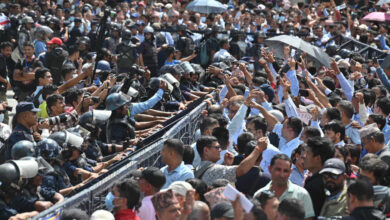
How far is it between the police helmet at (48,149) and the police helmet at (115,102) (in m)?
2.16

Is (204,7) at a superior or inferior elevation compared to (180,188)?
inferior

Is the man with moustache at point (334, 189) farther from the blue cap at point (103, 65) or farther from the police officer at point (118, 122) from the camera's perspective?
the blue cap at point (103, 65)

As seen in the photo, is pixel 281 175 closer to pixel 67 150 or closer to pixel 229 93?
pixel 67 150

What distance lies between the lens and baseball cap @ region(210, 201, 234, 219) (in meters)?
5.37

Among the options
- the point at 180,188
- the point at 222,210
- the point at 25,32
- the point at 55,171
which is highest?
the point at 222,210

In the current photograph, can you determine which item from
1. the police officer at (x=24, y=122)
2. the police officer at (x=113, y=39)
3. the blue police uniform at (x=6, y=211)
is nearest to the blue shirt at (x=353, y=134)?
the police officer at (x=24, y=122)

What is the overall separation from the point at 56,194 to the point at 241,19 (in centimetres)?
1507

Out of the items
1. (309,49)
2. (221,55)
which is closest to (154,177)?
(309,49)

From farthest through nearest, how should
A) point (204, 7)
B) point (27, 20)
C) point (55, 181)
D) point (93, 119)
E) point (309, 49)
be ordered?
1. point (204, 7)
2. point (27, 20)
3. point (309, 49)
4. point (93, 119)
5. point (55, 181)

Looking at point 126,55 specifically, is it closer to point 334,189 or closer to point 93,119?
point 93,119

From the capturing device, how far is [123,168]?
7.09m

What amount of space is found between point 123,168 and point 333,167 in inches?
78.9

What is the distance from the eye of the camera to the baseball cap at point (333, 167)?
6.42m

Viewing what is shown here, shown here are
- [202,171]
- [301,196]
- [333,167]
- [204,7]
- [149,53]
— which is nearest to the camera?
[301,196]
